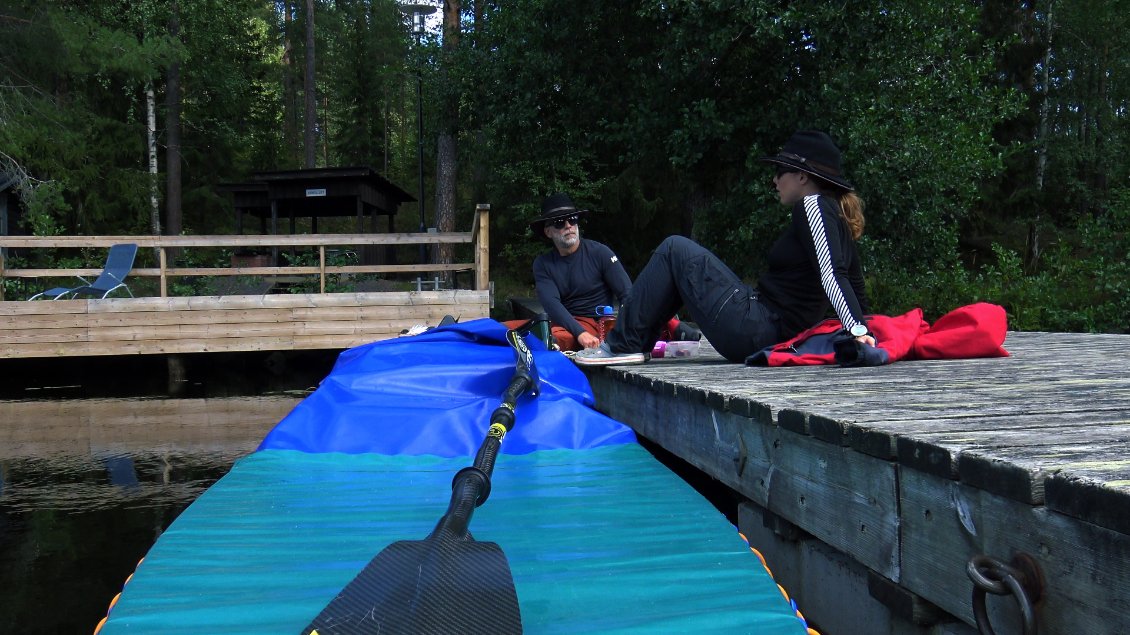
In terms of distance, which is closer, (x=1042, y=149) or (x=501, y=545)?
(x=501, y=545)

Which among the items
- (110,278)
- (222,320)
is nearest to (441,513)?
(222,320)

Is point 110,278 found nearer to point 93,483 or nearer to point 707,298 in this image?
point 93,483

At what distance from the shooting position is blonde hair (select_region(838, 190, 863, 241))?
3668 mm

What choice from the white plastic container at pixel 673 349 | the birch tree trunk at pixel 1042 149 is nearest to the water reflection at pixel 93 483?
the white plastic container at pixel 673 349

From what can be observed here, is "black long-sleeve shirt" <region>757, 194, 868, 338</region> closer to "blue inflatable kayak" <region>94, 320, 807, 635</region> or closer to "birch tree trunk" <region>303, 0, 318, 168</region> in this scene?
"blue inflatable kayak" <region>94, 320, 807, 635</region>

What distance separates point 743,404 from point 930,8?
884 centimetres

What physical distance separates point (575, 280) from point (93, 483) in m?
3.25

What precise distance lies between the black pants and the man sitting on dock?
1.29 m

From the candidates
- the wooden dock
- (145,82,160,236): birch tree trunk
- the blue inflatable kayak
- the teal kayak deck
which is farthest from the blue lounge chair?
(145,82,160,236): birch tree trunk

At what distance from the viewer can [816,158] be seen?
360 cm

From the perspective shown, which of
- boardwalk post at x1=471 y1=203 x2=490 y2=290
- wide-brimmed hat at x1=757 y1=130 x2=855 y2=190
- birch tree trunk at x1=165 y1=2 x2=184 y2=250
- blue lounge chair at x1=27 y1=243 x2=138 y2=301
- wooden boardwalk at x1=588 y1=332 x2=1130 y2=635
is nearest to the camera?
wooden boardwalk at x1=588 y1=332 x2=1130 y2=635

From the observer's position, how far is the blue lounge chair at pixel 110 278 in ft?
33.6

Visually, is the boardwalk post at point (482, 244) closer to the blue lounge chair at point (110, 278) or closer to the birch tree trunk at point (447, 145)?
the blue lounge chair at point (110, 278)

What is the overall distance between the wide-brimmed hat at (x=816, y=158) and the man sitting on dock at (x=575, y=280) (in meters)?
2.13
